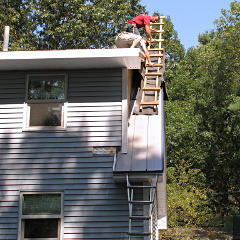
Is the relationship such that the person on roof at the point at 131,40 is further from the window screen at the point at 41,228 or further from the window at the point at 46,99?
the window screen at the point at 41,228

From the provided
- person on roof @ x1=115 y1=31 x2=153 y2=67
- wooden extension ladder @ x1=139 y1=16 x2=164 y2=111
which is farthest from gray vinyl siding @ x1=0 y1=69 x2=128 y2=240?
person on roof @ x1=115 y1=31 x2=153 y2=67

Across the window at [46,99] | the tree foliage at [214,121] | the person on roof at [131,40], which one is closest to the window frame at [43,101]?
the window at [46,99]

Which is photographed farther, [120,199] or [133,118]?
[133,118]

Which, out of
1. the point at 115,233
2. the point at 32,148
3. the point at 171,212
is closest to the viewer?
the point at 115,233

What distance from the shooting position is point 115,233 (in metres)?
8.05

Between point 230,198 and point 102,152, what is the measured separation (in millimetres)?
18433

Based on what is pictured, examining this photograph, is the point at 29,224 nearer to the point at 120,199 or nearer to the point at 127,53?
the point at 120,199

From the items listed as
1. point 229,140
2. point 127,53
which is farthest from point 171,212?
point 127,53

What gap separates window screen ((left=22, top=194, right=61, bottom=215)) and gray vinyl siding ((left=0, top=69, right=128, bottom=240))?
15 centimetres

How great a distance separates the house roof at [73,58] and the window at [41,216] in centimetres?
267

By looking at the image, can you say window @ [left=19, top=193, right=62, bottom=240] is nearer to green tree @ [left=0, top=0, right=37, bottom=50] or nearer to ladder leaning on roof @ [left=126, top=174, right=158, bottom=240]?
ladder leaning on roof @ [left=126, top=174, right=158, bottom=240]

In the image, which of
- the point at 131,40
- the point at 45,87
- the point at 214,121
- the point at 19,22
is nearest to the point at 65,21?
the point at 19,22

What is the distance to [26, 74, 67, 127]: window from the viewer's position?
8.91m

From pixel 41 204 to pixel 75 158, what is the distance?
1.12 metres
